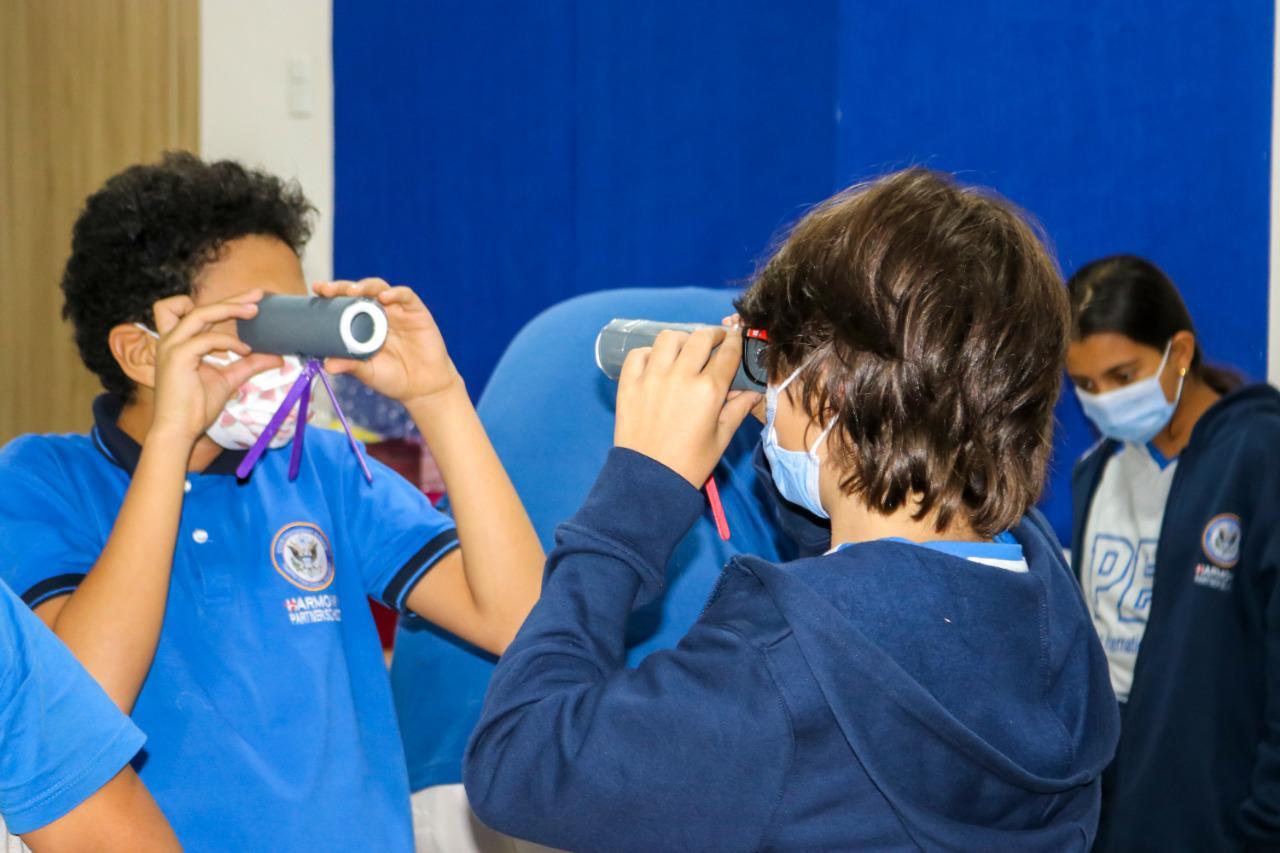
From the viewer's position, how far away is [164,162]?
53.3 inches

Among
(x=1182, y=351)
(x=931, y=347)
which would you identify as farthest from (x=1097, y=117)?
(x=931, y=347)

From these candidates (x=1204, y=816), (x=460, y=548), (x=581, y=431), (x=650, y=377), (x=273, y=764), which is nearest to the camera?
(x=650, y=377)

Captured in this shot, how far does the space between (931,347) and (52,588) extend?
768mm

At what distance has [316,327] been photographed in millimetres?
1131

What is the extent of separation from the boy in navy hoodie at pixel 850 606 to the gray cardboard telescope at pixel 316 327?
0.29m

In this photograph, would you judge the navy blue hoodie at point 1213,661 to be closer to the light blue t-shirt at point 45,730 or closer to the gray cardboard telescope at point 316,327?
the gray cardboard telescope at point 316,327

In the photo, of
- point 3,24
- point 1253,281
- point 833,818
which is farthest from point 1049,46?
point 3,24

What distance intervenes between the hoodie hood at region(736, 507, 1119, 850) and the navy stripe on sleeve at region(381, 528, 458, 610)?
556 millimetres

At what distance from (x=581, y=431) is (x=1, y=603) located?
31.2 inches

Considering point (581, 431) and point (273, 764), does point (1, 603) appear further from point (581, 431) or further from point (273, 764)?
point (581, 431)

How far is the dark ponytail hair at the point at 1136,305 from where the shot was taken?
82.9 inches

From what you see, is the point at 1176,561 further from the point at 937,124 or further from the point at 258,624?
the point at 258,624

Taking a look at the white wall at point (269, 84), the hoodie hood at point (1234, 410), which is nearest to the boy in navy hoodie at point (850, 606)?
the hoodie hood at point (1234, 410)

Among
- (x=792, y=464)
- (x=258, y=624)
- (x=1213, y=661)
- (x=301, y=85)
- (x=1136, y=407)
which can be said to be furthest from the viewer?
(x=301, y=85)
